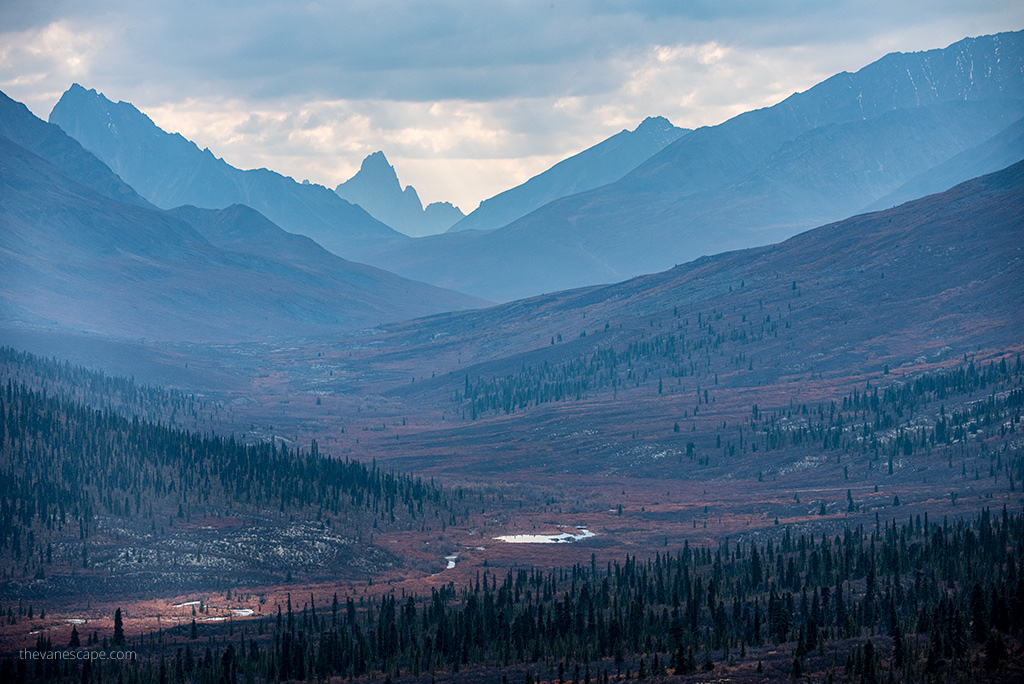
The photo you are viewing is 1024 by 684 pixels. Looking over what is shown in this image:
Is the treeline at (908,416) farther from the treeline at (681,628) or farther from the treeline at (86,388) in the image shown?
the treeline at (86,388)

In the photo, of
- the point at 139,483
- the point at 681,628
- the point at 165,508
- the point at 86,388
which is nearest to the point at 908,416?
the point at 165,508

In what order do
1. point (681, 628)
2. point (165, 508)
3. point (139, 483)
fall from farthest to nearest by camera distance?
point (139, 483)
point (165, 508)
point (681, 628)

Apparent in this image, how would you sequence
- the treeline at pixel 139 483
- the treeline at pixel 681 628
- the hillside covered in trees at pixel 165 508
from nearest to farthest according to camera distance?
the treeline at pixel 681 628 → the hillside covered in trees at pixel 165 508 → the treeline at pixel 139 483

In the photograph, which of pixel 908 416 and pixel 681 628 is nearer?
pixel 681 628

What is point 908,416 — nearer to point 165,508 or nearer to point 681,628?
point 165,508

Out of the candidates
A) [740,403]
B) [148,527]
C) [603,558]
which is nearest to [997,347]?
[740,403]

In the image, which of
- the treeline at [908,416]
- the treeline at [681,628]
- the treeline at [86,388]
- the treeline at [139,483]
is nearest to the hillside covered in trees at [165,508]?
the treeline at [139,483]
